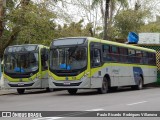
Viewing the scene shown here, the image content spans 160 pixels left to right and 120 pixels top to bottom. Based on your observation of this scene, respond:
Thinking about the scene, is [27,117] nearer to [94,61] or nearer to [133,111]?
[133,111]

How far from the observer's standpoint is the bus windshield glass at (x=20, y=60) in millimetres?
25609

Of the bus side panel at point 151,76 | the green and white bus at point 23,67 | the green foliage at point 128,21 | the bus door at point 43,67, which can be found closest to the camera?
the green and white bus at point 23,67

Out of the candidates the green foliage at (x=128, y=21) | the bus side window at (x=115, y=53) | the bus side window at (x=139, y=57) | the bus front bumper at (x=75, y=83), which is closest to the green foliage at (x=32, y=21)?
the bus side window at (x=115, y=53)

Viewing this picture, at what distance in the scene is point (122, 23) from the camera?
47.6 meters

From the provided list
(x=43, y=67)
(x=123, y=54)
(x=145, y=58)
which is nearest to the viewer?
(x=43, y=67)

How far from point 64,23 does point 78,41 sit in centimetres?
891

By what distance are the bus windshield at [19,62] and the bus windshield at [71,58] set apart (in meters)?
3.62

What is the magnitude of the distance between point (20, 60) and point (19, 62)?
0.42 ft

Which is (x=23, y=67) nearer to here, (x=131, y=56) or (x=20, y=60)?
(x=20, y=60)

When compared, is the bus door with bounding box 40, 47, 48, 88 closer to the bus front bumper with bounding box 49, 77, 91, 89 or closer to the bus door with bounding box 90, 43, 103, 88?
the bus front bumper with bounding box 49, 77, 91, 89

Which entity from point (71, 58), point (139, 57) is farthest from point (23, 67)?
point (139, 57)

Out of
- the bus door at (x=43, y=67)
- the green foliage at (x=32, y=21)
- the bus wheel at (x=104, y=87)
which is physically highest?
the green foliage at (x=32, y=21)

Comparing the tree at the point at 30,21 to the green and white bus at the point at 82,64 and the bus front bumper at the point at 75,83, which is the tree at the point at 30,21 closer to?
the green and white bus at the point at 82,64

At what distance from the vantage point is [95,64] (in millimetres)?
22609
